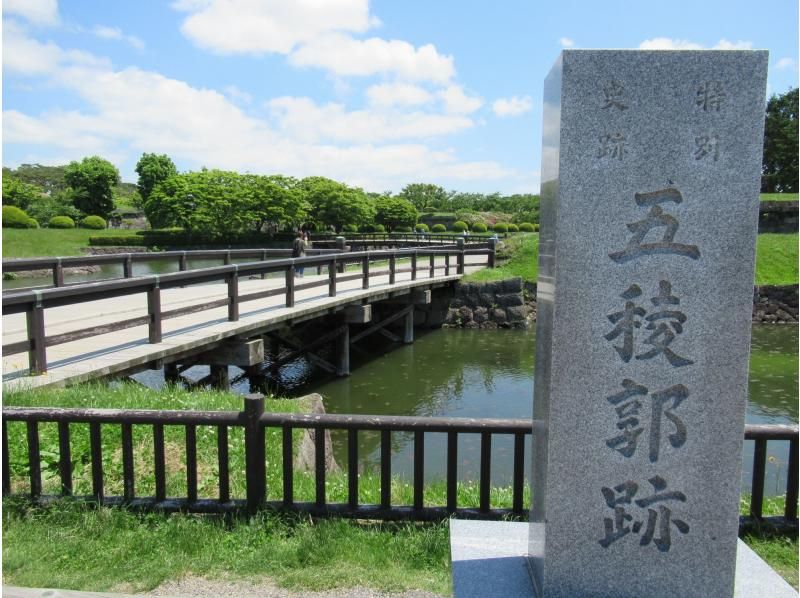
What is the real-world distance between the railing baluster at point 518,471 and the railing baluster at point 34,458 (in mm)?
3189

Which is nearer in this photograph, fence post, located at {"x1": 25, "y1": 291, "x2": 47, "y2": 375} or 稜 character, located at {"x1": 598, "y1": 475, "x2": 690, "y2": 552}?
稜 character, located at {"x1": 598, "y1": 475, "x2": 690, "y2": 552}

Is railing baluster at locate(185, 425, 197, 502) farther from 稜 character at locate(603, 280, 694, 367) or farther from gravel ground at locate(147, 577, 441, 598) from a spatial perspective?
稜 character at locate(603, 280, 694, 367)

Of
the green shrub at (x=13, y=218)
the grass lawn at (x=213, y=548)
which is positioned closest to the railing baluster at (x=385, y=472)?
the grass lawn at (x=213, y=548)

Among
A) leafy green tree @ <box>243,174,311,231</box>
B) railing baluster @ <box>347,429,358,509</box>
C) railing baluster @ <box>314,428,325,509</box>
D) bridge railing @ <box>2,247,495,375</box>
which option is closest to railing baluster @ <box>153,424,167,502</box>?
railing baluster @ <box>314,428,325,509</box>

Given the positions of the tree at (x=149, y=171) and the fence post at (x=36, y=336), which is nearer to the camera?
Result: the fence post at (x=36, y=336)

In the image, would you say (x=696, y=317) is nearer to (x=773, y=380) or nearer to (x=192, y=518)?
(x=192, y=518)

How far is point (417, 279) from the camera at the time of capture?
1892 cm

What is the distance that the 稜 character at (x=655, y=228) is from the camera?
2689 mm

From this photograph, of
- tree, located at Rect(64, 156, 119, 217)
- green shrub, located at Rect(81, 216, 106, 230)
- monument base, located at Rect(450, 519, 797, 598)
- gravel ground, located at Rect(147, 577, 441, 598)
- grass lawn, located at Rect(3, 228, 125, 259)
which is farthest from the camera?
tree, located at Rect(64, 156, 119, 217)

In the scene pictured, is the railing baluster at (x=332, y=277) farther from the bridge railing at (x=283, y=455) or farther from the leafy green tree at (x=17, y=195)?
the leafy green tree at (x=17, y=195)

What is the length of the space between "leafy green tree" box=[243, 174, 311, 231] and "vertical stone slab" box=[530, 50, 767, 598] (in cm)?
4764

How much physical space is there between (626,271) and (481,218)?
216 ft

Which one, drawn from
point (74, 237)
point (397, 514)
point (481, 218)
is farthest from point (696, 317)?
point (481, 218)

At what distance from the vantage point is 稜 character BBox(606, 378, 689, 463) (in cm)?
276
